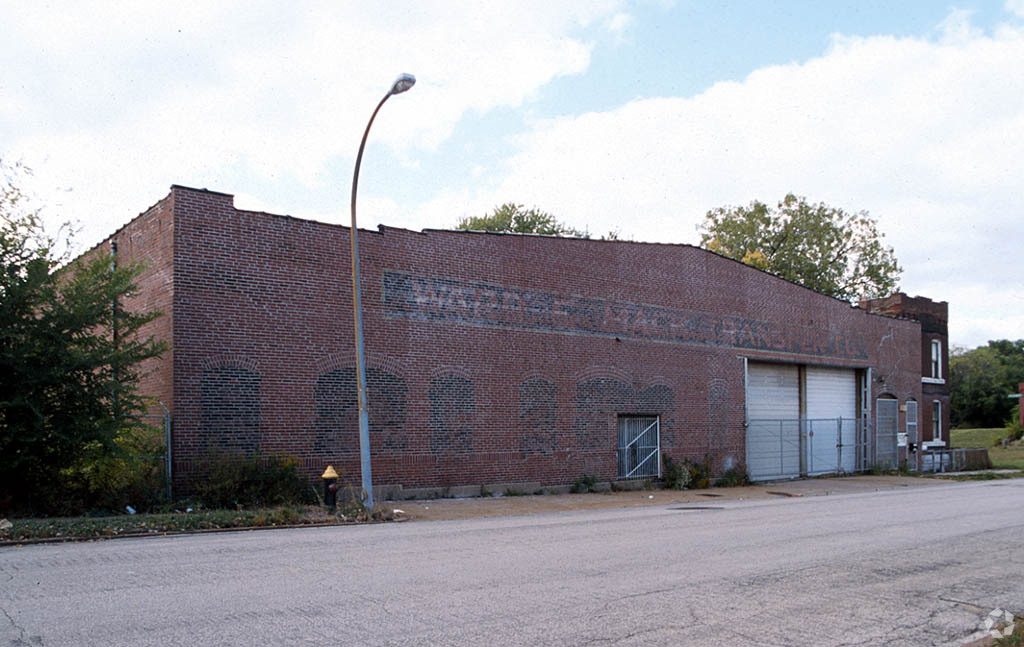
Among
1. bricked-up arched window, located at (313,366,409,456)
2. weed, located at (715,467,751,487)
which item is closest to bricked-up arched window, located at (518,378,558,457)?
bricked-up arched window, located at (313,366,409,456)

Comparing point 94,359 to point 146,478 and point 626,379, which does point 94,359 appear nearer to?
point 146,478

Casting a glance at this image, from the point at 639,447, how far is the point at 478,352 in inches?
282

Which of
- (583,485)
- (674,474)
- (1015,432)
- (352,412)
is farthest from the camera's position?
(1015,432)

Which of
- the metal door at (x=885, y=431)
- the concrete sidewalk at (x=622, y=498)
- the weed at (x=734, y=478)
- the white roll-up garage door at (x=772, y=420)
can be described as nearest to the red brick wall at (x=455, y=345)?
the weed at (x=734, y=478)

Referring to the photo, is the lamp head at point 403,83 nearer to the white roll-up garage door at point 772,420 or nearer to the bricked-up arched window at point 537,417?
the bricked-up arched window at point 537,417

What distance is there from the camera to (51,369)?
15.0 meters

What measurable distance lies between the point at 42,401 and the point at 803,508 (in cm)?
1611

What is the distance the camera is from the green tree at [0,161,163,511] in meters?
14.9

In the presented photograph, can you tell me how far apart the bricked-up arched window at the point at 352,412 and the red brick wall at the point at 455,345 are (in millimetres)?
38

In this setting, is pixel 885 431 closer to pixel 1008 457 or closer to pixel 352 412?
pixel 1008 457

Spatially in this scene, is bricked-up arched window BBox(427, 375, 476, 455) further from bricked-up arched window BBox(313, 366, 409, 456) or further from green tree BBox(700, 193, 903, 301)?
green tree BBox(700, 193, 903, 301)

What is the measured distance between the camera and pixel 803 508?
1877 cm

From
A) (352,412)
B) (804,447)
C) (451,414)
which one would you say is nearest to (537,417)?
(451,414)

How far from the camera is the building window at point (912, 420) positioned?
3953 centimetres
